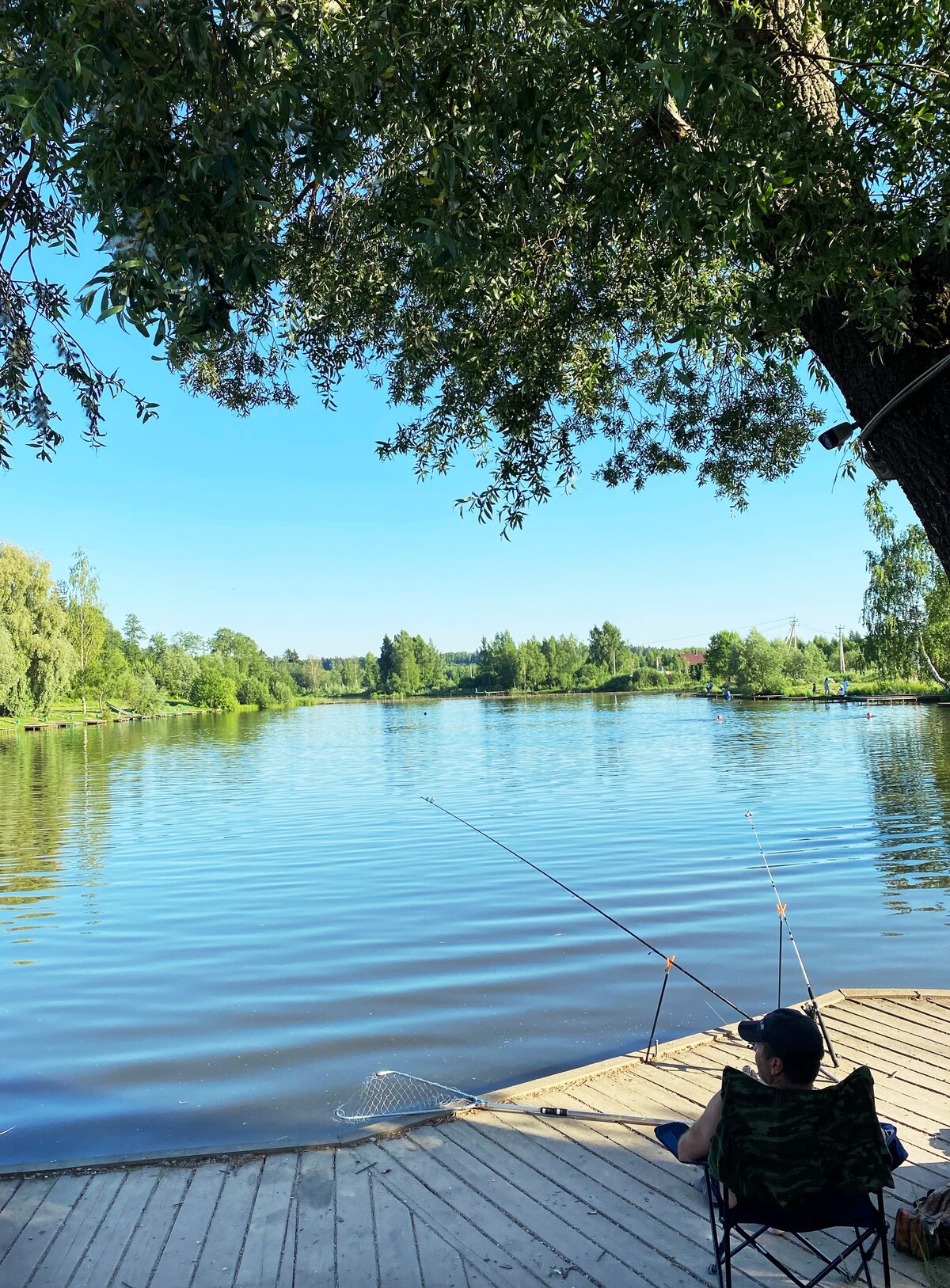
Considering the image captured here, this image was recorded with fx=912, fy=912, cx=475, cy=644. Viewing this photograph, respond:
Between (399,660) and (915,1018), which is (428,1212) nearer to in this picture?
(915,1018)

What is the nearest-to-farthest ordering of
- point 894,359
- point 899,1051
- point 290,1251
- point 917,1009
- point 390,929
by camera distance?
1. point 894,359
2. point 290,1251
3. point 899,1051
4. point 917,1009
5. point 390,929

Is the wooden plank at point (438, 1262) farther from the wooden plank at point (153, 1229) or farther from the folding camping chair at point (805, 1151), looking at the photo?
the folding camping chair at point (805, 1151)

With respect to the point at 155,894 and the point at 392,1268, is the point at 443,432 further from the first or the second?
the point at 155,894

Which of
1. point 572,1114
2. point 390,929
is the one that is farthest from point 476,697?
point 572,1114

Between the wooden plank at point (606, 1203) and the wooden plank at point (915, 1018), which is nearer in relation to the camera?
the wooden plank at point (606, 1203)

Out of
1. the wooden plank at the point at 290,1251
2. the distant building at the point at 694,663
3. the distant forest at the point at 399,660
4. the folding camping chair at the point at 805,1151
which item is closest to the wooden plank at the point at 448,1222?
the wooden plank at the point at 290,1251

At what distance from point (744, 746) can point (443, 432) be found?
3198 cm

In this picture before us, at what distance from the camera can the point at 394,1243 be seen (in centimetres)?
347

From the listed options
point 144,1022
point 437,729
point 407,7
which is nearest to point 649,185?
point 407,7

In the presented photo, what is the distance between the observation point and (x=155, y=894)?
1317 centimetres

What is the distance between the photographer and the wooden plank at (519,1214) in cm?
327

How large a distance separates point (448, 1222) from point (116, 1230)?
1.34 meters

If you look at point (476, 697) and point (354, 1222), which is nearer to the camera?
point (354, 1222)

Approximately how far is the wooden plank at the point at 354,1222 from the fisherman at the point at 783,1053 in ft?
4.46
